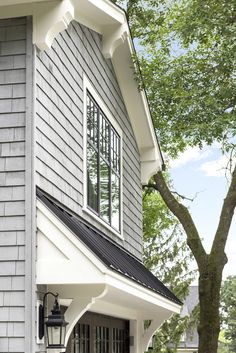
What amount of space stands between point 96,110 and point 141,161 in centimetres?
441

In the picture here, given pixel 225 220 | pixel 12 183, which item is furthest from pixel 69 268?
pixel 225 220

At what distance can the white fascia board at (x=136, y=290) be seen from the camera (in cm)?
600

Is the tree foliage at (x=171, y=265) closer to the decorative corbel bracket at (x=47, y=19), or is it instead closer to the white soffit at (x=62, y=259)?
the decorative corbel bracket at (x=47, y=19)

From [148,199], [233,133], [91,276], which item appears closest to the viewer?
[91,276]

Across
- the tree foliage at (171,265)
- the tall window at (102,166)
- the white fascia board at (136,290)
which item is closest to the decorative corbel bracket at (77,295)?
the white fascia board at (136,290)

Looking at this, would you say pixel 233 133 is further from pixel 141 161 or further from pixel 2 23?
pixel 2 23

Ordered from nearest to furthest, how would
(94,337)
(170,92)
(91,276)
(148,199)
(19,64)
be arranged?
(91,276)
(19,64)
(94,337)
(170,92)
(148,199)

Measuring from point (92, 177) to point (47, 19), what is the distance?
3106mm

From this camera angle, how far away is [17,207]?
6.03 m

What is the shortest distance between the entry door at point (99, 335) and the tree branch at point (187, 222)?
21.0ft

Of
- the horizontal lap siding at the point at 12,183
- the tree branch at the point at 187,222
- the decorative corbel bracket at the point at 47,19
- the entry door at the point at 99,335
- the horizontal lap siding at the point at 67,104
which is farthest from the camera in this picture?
the tree branch at the point at 187,222

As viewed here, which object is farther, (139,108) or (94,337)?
(139,108)

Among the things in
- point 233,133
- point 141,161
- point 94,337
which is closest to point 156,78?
point 233,133

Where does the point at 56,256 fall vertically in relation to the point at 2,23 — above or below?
below
